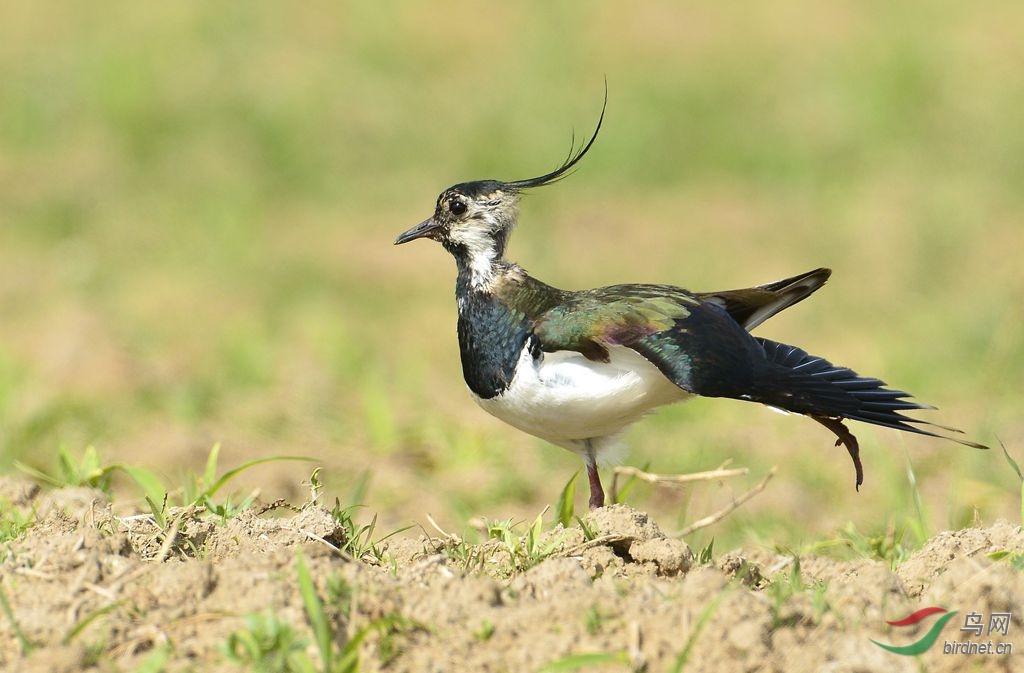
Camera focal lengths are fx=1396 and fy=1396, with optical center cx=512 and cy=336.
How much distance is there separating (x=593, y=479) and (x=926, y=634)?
157 centimetres

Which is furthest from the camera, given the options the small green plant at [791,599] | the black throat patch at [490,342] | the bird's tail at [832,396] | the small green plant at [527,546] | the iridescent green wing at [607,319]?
the black throat patch at [490,342]

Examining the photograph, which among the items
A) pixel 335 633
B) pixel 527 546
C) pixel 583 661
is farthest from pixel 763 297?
pixel 335 633

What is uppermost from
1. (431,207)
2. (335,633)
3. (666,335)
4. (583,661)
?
(431,207)

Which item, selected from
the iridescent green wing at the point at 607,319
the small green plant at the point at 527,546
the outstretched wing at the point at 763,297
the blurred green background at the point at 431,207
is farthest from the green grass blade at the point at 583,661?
the blurred green background at the point at 431,207

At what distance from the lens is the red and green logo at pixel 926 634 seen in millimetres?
2873

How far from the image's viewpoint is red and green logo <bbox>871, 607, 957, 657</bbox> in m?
2.87

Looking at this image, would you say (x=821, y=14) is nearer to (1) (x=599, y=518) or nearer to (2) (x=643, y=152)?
(2) (x=643, y=152)

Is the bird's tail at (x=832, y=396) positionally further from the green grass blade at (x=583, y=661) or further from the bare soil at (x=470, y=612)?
the green grass blade at (x=583, y=661)

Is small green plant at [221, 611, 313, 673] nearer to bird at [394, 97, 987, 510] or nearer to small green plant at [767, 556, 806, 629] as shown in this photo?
small green plant at [767, 556, 806, 629]

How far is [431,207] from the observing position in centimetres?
1037

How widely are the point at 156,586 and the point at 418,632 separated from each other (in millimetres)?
586

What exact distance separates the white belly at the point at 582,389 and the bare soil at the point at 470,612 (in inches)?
28.6

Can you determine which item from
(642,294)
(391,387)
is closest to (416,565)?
(642,294)

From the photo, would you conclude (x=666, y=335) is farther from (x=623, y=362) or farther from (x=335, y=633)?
(x=335, y=633)
